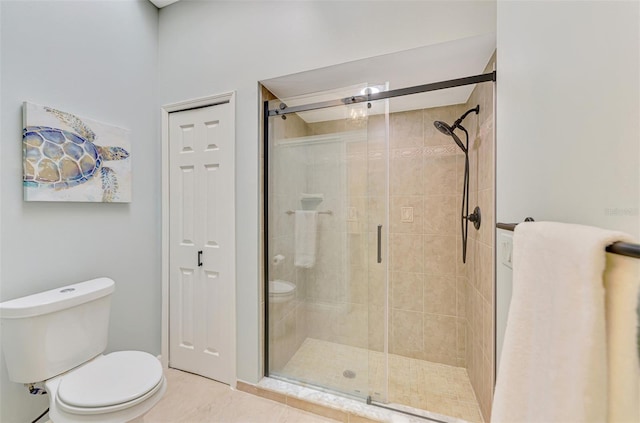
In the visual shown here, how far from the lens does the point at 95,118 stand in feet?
5.47

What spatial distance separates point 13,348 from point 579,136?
2335 millimetres

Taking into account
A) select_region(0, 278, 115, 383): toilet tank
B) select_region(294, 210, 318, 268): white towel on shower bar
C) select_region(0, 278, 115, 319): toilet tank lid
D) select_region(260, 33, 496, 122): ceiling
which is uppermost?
select_region(260, 33, 496, 122): ceiling

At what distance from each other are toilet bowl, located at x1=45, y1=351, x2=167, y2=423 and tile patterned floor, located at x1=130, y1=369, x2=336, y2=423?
0.31m

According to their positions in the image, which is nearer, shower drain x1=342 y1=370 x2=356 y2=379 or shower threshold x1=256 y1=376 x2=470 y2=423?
shower threshold x1=256 y1=376 x2=470 y2=423

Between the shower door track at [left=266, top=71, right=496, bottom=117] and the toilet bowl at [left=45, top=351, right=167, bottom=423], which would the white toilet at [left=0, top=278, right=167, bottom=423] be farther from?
the shower door track at [left=266, top=71, right=496, bottom=117]

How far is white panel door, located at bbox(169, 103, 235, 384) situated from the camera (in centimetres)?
182

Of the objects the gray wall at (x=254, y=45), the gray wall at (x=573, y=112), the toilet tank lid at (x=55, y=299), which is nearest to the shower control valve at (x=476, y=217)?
the gray wall at (x=573, y=112)

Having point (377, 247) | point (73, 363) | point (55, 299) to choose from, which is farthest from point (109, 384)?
point (377, 247)

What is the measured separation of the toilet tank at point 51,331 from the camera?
1.21 meters

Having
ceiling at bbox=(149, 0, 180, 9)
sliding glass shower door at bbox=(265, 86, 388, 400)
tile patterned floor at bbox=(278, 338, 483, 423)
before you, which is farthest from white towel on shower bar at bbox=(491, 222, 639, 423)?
ceiling at bbox=(149, 0, 180, 9)

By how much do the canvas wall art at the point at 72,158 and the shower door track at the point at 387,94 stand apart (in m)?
1.10

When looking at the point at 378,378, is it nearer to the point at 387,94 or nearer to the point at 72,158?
the point at 387,94

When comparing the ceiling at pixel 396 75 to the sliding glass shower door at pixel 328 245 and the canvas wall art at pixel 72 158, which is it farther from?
the canvas wall art at pixel 72 158

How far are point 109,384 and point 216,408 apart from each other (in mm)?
682
